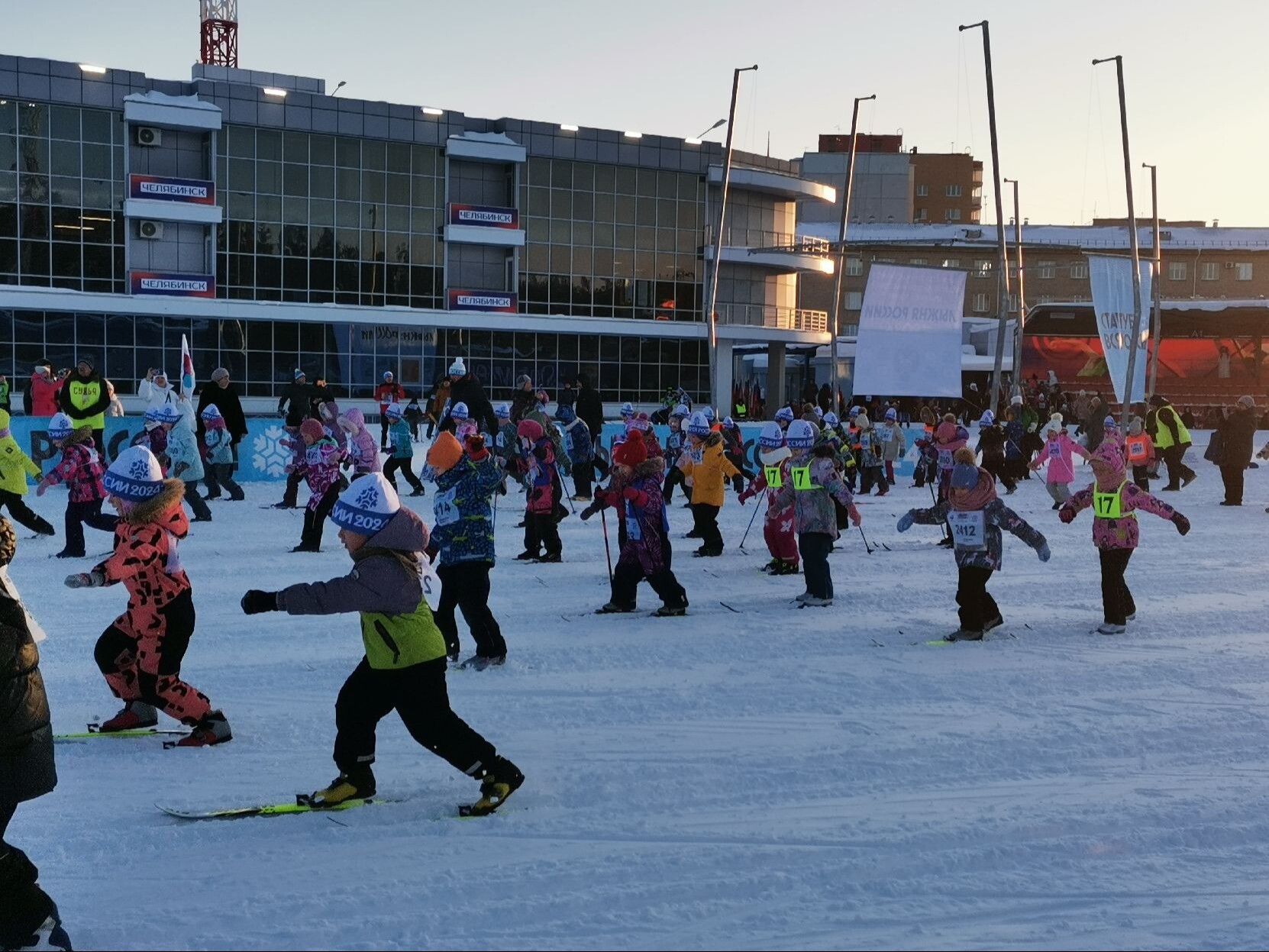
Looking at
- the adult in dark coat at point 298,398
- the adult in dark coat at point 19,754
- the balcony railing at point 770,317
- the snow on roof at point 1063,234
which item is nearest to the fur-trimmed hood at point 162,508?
the adult in dark coat at point 19,754

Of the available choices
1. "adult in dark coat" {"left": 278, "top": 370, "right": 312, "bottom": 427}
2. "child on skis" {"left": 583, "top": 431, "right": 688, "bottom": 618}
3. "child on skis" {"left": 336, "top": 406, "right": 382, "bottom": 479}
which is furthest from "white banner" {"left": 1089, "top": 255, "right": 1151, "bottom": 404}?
"child on skis" {"left": 583, "top": 431, "right": 688, "bottom": 618}

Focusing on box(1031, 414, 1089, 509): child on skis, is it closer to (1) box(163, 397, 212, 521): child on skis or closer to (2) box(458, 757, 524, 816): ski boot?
(1) box(163, 397, 212, 521): child on skis

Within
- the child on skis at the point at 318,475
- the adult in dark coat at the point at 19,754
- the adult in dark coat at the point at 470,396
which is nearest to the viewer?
the adult in dark coat at the point at 19,754

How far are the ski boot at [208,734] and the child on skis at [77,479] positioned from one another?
5924 millimetres

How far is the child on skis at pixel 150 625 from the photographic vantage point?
21.4 ft

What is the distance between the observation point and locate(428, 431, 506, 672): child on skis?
834 cm

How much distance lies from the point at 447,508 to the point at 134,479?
2.13m

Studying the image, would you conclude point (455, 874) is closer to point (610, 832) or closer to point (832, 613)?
point (610, 832)

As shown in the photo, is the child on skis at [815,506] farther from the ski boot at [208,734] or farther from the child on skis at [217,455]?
the child on skis at [217,455]

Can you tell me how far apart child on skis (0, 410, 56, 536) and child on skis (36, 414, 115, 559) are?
264mm

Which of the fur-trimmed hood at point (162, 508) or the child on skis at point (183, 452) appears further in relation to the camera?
the child on skis at point (183, 452)

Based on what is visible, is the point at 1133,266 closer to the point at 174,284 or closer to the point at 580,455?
the point at 580,455

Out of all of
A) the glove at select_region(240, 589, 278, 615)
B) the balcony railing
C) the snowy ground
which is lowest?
the snowy ground

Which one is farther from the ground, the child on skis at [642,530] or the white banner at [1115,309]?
the white banner at [1115,309]
